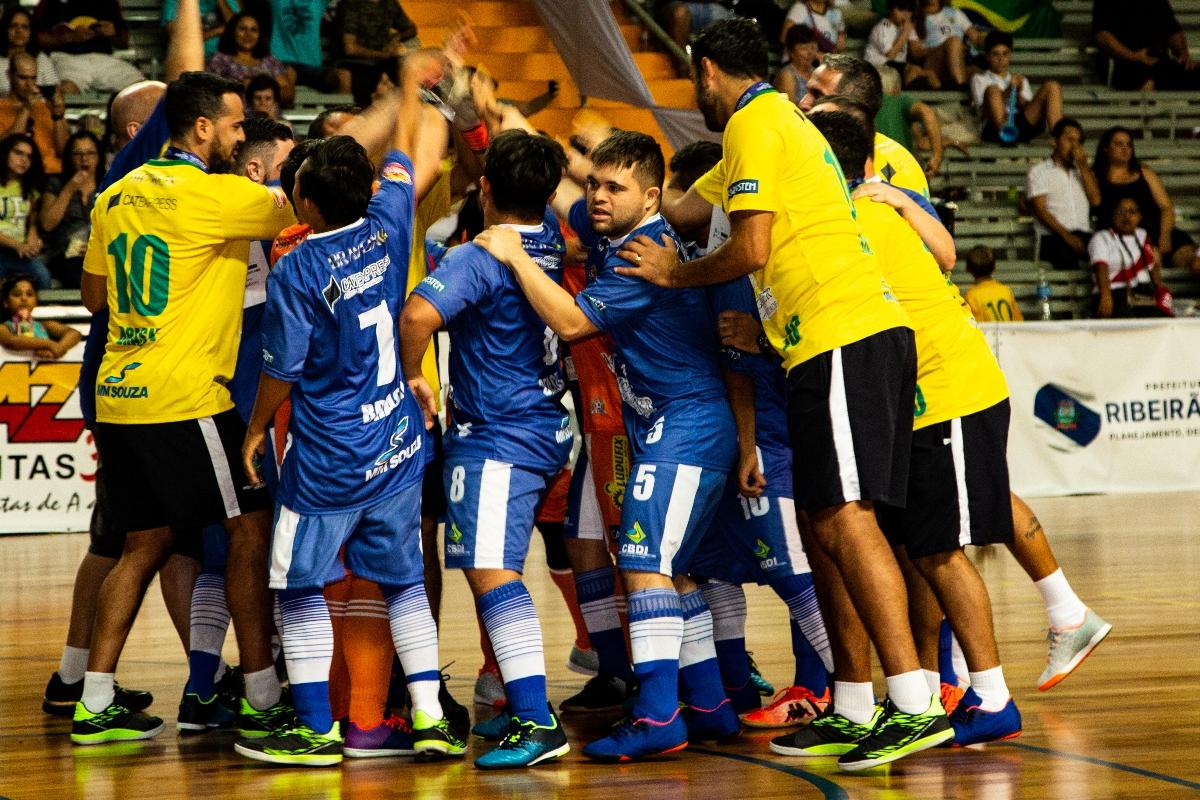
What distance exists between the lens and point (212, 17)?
524 inches

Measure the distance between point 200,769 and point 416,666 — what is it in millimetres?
661

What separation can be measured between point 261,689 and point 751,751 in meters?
1.50

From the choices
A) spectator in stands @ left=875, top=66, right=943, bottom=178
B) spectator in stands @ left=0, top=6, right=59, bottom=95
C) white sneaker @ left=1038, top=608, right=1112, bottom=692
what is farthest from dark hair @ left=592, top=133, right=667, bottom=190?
spectator in stands @ left=875, top=66, right=943, bottom=178

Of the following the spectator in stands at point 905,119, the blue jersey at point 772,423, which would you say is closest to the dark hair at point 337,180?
the blue jersey at point 772,423

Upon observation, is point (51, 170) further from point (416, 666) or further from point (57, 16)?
point (416, 666)

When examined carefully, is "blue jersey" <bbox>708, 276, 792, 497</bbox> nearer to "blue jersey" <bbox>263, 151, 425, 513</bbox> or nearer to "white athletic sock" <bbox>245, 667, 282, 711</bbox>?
"blue jersey" <bbox>263, 151, 425, 513</bbox>

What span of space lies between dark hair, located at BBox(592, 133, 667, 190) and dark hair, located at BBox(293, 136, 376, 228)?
69cm

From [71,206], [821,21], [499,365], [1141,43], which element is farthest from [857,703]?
[1141,43]

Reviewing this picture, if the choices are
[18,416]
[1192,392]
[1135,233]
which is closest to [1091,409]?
[1192,392]

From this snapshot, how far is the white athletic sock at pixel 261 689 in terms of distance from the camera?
473cm

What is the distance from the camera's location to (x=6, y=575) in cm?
888

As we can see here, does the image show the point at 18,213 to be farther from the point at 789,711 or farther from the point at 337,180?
the point at 789,711

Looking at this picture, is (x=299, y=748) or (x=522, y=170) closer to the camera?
(x=299, y=748)

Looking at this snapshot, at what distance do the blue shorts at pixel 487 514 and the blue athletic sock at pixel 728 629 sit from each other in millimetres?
816
